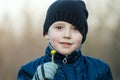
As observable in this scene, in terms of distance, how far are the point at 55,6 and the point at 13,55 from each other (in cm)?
479

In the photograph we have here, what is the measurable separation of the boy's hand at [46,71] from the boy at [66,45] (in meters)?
0.01

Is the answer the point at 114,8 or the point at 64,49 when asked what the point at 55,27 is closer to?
the point at 64,49

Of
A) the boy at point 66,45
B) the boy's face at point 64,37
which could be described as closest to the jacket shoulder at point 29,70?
the boy at point 66,45

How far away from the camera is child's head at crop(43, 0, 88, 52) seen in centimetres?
227

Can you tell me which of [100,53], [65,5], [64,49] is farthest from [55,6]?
[100,53]

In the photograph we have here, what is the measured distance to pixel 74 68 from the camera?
2.29 meters

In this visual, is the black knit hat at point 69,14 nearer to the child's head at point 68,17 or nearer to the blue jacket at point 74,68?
the child's head at point 68,17

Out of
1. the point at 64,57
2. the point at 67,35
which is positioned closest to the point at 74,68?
the point at 64,57

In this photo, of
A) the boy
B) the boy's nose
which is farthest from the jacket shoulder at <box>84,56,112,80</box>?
the boy's nose

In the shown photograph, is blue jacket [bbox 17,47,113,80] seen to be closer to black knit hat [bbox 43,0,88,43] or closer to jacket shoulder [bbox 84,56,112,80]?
jacket shoulder [bbox 84,56,112,80]

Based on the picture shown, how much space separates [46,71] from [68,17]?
0.31 m

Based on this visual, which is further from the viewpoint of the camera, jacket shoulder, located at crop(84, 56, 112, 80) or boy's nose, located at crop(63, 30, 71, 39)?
jacket shoulder, located at crop(84, 56, 112, 80)

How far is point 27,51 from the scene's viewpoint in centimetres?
660

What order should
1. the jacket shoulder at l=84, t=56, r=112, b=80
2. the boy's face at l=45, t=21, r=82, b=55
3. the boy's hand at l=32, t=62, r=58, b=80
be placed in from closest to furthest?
the boy's hand at l=32, t=62, r=58, b=80
the boy's face at l=45, t=21, r=82, b=55
the jacket shoulder at l=84, t=56, r=112, b=80
